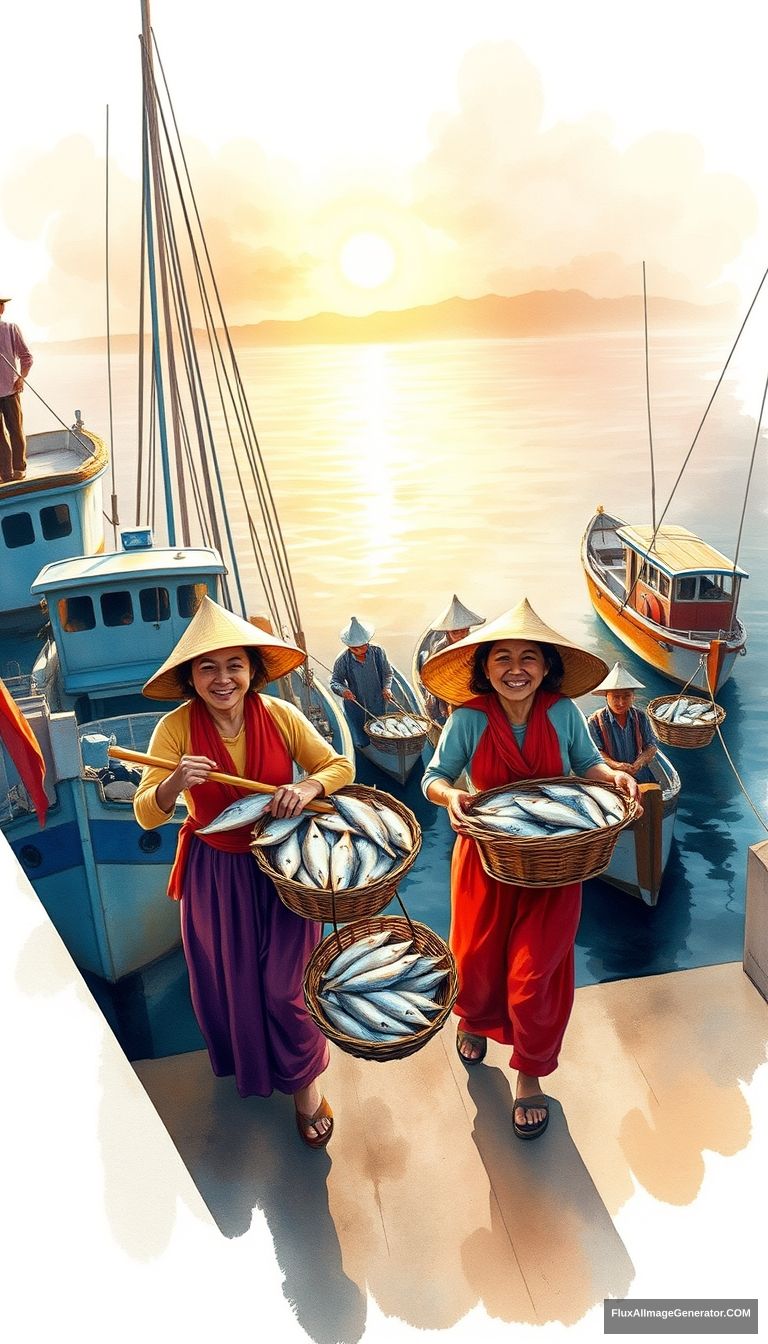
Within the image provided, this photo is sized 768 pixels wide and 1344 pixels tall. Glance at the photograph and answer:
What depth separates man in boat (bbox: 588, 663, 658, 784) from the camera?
5711mm

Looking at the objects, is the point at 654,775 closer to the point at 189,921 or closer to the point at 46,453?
the point at 189,921

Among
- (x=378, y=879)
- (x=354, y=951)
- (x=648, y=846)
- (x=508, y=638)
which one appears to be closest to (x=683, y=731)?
(x=648, y=846)

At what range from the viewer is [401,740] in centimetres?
781

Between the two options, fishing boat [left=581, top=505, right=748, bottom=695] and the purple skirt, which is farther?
fishing boat [left=581, top=505, right=748, bottom=695]

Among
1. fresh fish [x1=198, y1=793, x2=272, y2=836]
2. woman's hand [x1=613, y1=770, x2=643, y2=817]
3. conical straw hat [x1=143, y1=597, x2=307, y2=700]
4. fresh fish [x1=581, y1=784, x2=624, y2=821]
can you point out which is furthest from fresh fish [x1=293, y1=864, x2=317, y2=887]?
woman's hand [x1=613, y1=770, x2=643, y2=817]

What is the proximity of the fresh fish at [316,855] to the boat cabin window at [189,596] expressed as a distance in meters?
3.19

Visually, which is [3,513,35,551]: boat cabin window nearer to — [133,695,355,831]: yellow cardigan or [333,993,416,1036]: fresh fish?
[133,695,355,831]: yellow cardigan

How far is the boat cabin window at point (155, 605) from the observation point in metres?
5.59

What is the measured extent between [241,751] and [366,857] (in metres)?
0.53

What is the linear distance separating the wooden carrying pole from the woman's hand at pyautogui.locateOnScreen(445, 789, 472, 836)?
14.3 inches

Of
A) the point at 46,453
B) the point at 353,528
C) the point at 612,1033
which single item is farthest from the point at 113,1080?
the point at 353,528

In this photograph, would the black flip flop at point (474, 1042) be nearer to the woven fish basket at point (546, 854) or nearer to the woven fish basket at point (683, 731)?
the woven fish basket at point (546, 854)

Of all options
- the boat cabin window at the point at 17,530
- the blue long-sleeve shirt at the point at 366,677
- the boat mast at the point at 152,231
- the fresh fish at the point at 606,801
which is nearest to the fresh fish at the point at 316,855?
the fresh fish at the point at 606,801

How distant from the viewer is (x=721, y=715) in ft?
26.4
